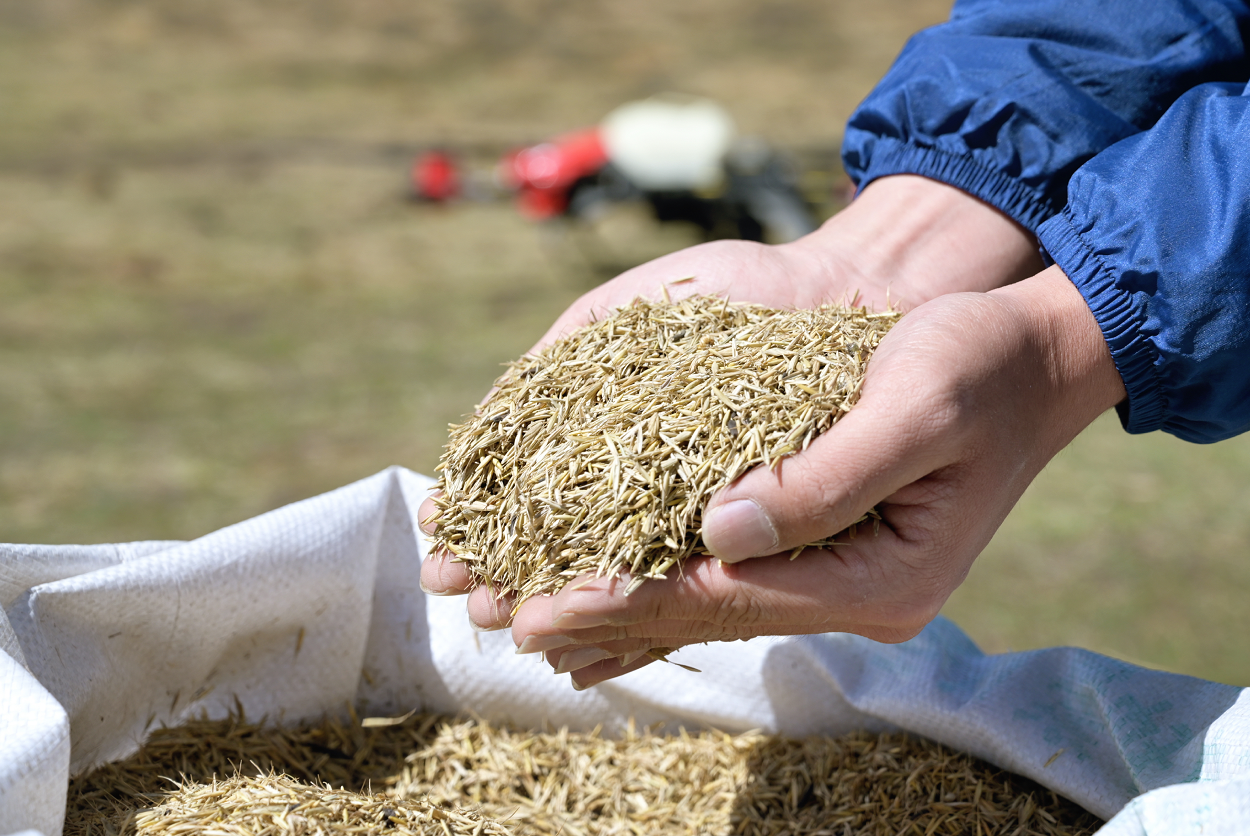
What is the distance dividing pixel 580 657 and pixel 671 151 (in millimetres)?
5636

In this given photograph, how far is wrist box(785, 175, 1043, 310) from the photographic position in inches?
70.6

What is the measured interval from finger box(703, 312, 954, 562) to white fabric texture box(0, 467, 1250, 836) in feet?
1.92

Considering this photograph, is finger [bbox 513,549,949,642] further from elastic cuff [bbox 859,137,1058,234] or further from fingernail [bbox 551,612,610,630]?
elastic cuff [bbox 859,137,1058,234]

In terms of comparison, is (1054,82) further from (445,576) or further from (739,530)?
(445,576)

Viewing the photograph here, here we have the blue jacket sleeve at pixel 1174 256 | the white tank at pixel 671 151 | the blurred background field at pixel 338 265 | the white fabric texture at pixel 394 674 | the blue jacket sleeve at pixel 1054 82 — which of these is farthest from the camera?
the white tank at pixel 671 151

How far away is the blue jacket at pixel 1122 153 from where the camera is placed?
1347mm

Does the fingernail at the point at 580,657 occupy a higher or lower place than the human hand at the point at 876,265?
lower

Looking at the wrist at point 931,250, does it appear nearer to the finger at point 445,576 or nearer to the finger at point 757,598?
the finger at point 757,598

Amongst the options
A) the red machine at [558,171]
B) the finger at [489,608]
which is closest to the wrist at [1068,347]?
the finger at [489,608]

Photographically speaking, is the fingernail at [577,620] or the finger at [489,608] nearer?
the fingernail at [577,620]

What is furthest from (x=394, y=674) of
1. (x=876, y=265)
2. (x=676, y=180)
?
(x=676, y=180)

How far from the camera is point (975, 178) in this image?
1759mm

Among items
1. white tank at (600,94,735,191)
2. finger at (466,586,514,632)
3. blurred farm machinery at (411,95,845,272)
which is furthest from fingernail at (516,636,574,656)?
white tank at (600,94,735,191)

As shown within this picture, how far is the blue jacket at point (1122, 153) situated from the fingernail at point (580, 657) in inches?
33.4
